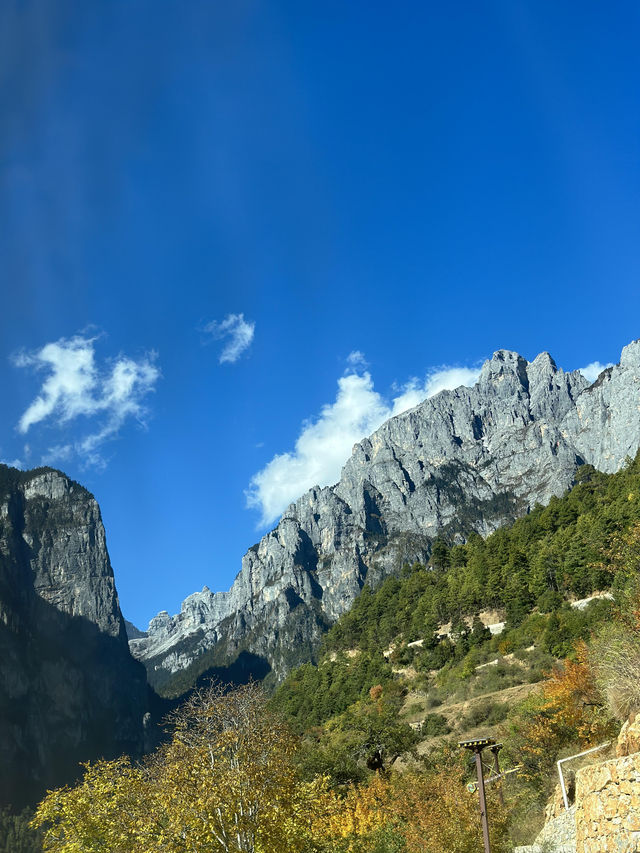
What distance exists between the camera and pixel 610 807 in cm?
1445

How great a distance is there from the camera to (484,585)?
295 feet

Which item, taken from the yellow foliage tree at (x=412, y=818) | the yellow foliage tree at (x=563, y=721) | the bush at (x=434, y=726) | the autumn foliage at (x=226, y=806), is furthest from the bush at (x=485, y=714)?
the autumn foliage at (x=226, y=806)

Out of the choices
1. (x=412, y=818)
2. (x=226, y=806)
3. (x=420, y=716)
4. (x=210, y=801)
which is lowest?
(x=412, y=818)

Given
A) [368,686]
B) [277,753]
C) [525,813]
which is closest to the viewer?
[277,753]

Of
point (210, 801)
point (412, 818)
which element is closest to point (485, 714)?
point (412, 818)

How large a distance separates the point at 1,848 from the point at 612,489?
419ft

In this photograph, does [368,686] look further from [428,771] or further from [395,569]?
[395,569]

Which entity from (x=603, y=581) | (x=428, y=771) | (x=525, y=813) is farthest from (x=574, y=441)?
(x=525, y=813)

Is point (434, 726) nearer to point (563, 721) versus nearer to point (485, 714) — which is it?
point (485, 714)

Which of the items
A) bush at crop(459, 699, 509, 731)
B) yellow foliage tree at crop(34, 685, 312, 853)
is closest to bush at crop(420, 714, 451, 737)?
bush at crop(459, 699, 509, 731)

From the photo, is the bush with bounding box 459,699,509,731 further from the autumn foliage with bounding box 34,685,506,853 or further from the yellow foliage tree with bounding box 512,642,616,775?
the autumn foliage with bounding box 34,685,506,853

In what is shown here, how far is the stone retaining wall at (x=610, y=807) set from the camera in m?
13.6

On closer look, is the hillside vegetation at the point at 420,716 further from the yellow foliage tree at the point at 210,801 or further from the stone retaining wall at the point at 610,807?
the stone retaining wall at the point at 610,807

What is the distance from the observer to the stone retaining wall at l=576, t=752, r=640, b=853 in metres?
13.6
